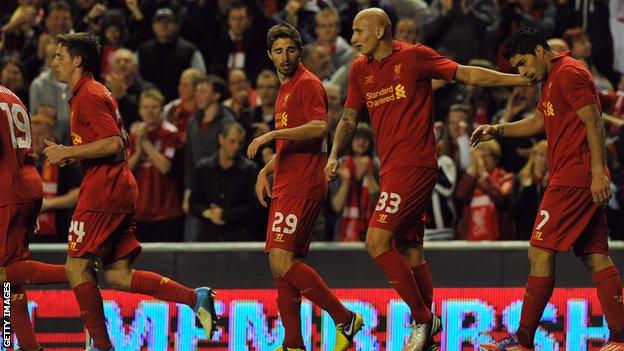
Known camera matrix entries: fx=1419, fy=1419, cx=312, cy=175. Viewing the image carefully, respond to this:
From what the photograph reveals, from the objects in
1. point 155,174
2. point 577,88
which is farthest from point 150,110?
point 577,88

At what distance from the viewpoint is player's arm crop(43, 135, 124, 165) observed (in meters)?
9.23

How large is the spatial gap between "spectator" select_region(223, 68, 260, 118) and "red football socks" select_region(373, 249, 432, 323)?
15.4 ft

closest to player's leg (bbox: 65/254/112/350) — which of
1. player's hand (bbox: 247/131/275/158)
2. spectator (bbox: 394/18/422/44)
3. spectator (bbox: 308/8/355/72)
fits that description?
player's hand (bbox: 247/131/275/158)

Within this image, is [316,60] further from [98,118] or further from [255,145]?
[255,145]

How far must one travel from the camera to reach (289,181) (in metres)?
9.55

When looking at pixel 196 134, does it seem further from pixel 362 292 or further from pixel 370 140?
pixel 362 292

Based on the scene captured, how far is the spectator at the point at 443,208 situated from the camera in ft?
41.2

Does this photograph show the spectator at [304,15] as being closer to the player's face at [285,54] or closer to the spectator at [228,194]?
the spectator at [228,194]

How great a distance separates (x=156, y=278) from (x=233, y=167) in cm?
294

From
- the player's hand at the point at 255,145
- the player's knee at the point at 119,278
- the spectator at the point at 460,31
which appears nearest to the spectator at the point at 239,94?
the spectator at the point at 460,31

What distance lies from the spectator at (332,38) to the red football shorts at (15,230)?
5.29 m

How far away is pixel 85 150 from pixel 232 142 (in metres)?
3.26

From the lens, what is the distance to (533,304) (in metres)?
9.12

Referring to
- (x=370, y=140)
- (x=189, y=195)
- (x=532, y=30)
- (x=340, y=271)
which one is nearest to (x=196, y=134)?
(x=189, y=195)
